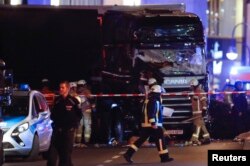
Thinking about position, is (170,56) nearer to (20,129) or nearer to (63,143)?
(20,129)

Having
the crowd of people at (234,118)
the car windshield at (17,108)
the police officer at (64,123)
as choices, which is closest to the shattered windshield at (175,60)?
the crowd of people at (234,118)

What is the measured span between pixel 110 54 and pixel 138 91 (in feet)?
7.74

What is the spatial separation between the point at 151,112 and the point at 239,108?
746 centimetres

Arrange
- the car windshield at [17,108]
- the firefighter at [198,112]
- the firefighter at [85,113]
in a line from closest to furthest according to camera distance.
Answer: the car windshield at [17,108] < the firefighter at [198,112] < the firefighter at [85,113]

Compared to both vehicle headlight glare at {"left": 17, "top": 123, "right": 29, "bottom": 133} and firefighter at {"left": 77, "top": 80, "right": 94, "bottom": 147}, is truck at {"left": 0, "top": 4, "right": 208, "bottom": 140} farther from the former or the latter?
vehicle headlight glare at {"left": 17, "top": 123, "right": 29, "bottom": 133}

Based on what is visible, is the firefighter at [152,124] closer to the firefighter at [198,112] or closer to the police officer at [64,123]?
the police officer at [64,123]

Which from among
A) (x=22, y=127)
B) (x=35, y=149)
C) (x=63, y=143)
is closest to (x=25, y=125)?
(x=22, y=127)

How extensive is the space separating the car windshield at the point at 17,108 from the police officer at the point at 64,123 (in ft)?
13.9

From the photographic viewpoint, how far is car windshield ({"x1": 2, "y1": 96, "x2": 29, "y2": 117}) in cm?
1726

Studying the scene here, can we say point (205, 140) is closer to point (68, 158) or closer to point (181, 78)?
point (181, 78)

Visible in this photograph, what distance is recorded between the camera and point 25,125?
16.7m

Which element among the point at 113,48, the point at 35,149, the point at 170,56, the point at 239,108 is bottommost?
the point at 35,149

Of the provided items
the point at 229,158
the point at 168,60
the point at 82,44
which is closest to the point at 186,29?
the point at 168,60

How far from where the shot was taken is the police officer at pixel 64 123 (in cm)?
1303
